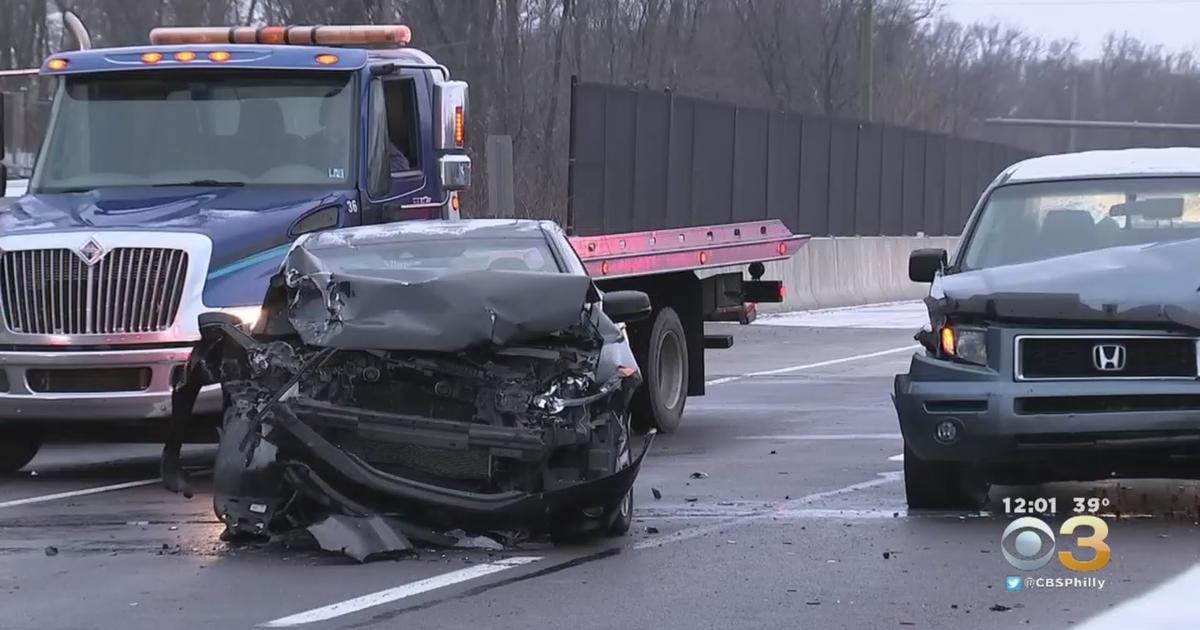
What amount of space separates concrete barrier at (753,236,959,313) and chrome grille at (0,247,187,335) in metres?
20.9

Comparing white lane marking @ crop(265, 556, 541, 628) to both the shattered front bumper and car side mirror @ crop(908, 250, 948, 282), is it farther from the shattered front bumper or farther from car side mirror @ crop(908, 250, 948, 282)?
→ car side mirror @ crop(908, 250, 948, 282)

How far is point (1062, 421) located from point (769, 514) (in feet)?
5.76

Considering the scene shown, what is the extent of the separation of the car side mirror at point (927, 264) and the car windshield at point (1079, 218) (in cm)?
Answer: 14

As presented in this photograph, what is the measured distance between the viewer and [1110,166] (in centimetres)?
1120

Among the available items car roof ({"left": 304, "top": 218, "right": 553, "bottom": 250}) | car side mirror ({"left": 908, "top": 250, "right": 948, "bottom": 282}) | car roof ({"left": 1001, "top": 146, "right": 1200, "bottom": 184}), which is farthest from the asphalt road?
car roof ({"left": 1001, "top": 146, "right": 1200, "bottom": 184})

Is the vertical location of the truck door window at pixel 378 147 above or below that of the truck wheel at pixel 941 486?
above

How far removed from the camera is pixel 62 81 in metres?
13.8

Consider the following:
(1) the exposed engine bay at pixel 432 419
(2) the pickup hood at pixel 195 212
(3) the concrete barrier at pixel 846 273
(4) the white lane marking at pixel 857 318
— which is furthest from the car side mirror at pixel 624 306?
(3) the concrete barrier at pixel 846 273

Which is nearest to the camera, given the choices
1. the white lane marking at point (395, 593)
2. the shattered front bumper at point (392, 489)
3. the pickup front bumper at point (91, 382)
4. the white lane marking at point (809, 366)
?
the white lane marking at point (395, 593)

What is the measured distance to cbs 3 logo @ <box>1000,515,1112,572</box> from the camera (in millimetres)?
8758

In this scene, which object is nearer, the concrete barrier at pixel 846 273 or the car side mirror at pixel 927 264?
the car side mirror at pixel 927 264

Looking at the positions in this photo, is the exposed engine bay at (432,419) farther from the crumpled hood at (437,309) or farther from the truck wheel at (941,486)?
the truck wheel at (941,486)

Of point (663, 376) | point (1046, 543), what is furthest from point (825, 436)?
point (1046, 543)

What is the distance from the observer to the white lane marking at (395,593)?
7715 mm
